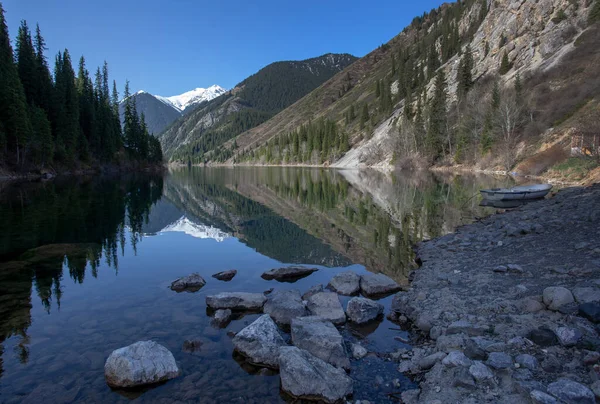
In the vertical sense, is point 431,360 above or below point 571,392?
below

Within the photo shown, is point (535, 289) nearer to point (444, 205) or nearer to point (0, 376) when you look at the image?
point (0, 376)

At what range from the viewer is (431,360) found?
21.7ft

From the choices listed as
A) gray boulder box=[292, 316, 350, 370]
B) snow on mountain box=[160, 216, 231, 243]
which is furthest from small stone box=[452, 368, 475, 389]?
snow on mountain box=[160, 216, 231, 243]

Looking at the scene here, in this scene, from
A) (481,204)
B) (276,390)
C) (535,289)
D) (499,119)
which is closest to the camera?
(276,390)

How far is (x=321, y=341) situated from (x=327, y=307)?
7.62 feet

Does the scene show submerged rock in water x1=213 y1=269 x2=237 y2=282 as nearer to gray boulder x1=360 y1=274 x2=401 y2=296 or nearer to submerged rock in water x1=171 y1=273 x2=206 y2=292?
submerged rock in water x1=171 y1=273 x2=206 y2=292

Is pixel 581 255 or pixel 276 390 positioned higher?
pixel 581 255

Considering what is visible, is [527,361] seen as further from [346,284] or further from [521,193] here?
[521,193]

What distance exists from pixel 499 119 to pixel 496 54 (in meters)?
56.8

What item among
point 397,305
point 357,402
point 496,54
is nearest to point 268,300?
point 397,305

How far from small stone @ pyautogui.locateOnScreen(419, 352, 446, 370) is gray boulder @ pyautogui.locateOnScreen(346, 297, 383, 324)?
99.4 inches

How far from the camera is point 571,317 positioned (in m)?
6.89

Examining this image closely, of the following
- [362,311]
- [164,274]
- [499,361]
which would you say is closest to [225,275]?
[164,274]

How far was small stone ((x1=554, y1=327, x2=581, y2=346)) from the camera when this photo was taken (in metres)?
6.05
